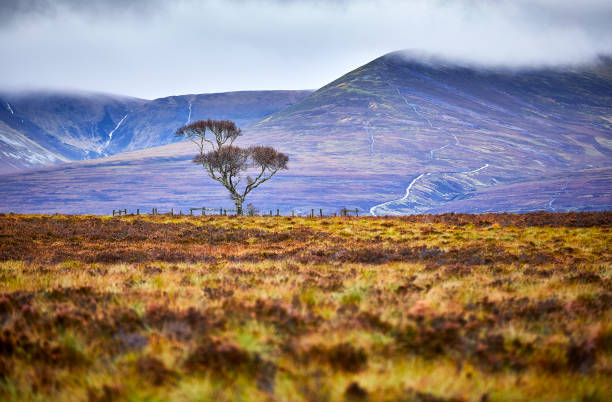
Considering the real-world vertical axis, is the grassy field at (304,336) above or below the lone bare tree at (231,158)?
below

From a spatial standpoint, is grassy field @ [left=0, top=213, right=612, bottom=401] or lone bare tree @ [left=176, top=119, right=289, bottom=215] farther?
lone bare tree @ [left=176, top=119, right=289, bottom=215]

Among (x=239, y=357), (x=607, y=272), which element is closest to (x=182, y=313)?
(x=239, y=357)

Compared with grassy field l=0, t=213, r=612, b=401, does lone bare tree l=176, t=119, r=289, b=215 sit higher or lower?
higher

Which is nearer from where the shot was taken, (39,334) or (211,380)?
(211,380)

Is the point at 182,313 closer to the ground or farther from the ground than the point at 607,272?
farther from the ground

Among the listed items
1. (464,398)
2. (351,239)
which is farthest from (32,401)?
(351,239)

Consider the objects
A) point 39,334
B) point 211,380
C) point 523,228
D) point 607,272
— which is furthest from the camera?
point 523,228

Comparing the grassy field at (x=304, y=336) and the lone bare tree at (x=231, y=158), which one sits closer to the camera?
the grassy field at (x=304, y=336)

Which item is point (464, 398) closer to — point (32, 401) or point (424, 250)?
point (32, 401)

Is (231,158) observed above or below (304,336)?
above

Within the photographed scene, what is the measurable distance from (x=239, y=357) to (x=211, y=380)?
1.49 ft

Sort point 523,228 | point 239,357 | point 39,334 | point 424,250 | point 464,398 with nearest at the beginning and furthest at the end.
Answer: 1. point 464,398
2. point 239,357
3. point 39,334
4. point 424,250
5. point 523,228

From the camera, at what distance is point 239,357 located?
202 inches

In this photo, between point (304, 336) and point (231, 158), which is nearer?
point (304, 336)
